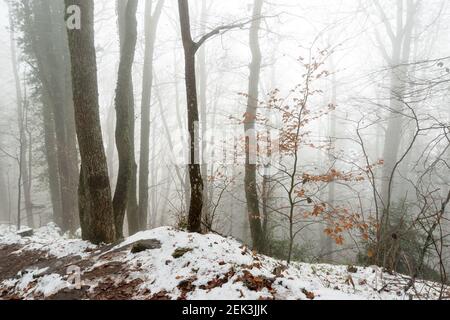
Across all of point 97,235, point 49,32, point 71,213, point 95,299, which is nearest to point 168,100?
point 49,32

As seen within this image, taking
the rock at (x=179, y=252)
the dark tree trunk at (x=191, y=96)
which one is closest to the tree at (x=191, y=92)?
the dark tree trunk at (x=191, y=96)

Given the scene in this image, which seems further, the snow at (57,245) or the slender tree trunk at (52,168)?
the slender tree trunk at (52,168)

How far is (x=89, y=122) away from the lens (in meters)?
5.73

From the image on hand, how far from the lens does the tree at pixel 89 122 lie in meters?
5.67

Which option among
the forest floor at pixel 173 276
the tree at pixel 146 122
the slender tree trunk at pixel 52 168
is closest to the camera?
the forest floor at pixel 173 276

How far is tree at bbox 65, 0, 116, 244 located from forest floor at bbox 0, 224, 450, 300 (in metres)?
0.66

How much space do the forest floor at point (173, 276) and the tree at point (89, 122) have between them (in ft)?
2.16

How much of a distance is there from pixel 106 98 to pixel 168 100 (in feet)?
18.2

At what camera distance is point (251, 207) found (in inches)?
330

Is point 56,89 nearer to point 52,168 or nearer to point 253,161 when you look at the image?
point 52,168

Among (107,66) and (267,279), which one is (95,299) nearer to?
(267,279)

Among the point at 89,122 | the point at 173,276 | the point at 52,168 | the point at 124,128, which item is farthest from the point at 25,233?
the point at 173,276

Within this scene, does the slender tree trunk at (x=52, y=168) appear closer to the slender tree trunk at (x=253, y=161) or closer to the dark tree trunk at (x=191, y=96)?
the slender tree trunk at (x=253, y=161)

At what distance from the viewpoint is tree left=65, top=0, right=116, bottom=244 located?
567 centimetres
